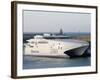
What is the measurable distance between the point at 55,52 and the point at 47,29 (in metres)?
0.18

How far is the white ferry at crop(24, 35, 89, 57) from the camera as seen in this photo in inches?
69.2

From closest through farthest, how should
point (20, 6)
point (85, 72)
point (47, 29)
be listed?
point (20, 6)
point (47, 29)
point (85, 72)

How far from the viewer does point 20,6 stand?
170 centimetres

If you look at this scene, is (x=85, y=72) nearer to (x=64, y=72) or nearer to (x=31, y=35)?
(x=64, y=72)

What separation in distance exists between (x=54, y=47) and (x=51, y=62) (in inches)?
4.5

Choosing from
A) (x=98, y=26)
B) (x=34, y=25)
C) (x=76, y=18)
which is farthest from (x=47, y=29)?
(x=98, y=26)

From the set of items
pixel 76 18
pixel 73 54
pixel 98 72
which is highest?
pixel 76 18

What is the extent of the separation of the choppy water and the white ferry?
0.11ft

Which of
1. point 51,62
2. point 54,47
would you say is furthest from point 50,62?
point 54,47

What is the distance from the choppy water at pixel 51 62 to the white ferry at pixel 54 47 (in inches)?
1.3

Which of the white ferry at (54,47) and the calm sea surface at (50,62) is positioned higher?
the white ferry at (54,47)

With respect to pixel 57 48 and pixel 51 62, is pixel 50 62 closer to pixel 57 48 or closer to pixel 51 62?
pixel 51 62

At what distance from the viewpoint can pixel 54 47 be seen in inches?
71.7

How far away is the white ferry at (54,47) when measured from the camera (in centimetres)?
176
